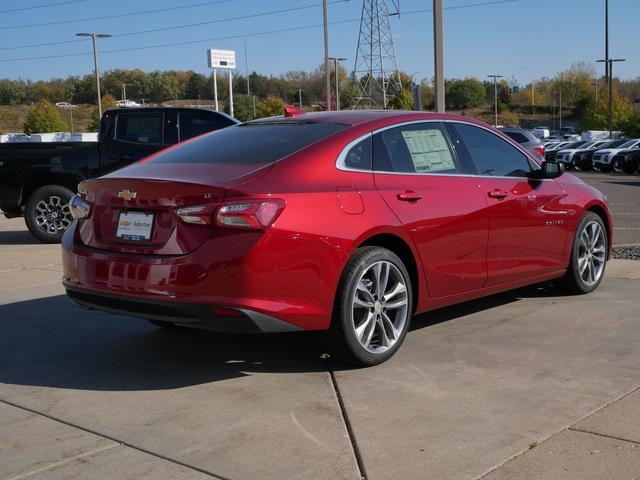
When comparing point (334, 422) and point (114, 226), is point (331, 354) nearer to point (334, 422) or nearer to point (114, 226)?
point (334, 422)

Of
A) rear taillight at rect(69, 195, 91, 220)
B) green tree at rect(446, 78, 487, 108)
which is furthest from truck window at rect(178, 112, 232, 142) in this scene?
green tree at rect(446, 78, 487, 108)

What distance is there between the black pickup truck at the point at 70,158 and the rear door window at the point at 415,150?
244 inches

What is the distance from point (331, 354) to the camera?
4668 millimetres

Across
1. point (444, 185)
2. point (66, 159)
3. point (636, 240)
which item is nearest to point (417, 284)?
point (444, 185)

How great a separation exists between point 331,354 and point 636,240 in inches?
284

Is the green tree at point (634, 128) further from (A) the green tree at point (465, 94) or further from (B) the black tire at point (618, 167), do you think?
(A) the green tree at point (465, 94)

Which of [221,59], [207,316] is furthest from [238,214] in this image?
[221,59]

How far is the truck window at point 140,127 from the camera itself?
11266 millimetres

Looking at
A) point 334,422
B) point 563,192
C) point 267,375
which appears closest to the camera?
point 334,422

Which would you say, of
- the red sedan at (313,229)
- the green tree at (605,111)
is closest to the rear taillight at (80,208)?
the red sedan at (313,229)

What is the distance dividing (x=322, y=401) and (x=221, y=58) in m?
77.3

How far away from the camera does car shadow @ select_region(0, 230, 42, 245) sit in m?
11.3

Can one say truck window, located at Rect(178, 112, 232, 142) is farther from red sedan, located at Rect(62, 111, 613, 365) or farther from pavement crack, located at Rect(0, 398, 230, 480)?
pavement crack, located at Rect(0, 398, 230, 480)

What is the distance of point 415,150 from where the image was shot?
5.20m
